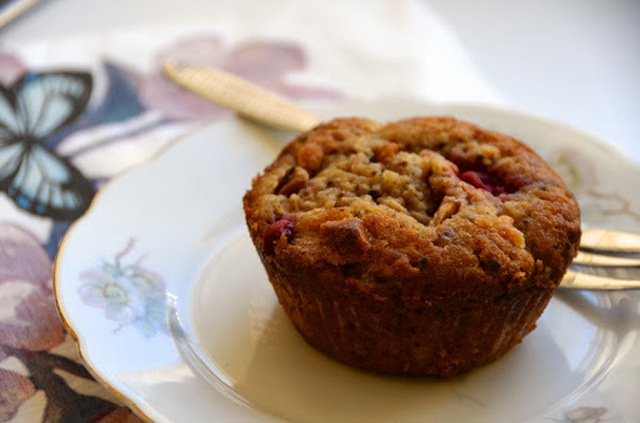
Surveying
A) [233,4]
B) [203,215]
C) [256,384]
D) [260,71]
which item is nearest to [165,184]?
[203,215]

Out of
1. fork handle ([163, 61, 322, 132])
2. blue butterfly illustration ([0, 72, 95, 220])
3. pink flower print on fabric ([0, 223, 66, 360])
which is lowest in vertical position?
pink flower print on fabric ([0, 223, 66, 360])

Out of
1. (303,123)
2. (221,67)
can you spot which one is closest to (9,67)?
(221,67)

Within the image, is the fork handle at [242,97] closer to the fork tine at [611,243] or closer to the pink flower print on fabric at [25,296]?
the pink flower print on fabric at [25,296]

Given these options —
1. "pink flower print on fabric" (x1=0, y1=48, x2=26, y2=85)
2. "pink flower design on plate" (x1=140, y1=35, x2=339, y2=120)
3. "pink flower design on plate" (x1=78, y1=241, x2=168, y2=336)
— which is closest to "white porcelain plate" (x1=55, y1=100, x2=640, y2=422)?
"pink flower design on plate" (x1=78, y1=241, x2=168, y2=336)

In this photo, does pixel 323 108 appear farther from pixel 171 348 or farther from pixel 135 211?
pixel 171 348

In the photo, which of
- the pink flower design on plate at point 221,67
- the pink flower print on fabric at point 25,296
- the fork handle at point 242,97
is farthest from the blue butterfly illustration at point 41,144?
the fork handle at point 242,97

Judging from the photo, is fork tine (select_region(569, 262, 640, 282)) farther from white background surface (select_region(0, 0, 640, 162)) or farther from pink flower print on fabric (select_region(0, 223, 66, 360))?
pink flower print on fabric (select_region(0, 223, 66, 360))

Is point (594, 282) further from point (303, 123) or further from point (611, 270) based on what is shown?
point (303, 123)
